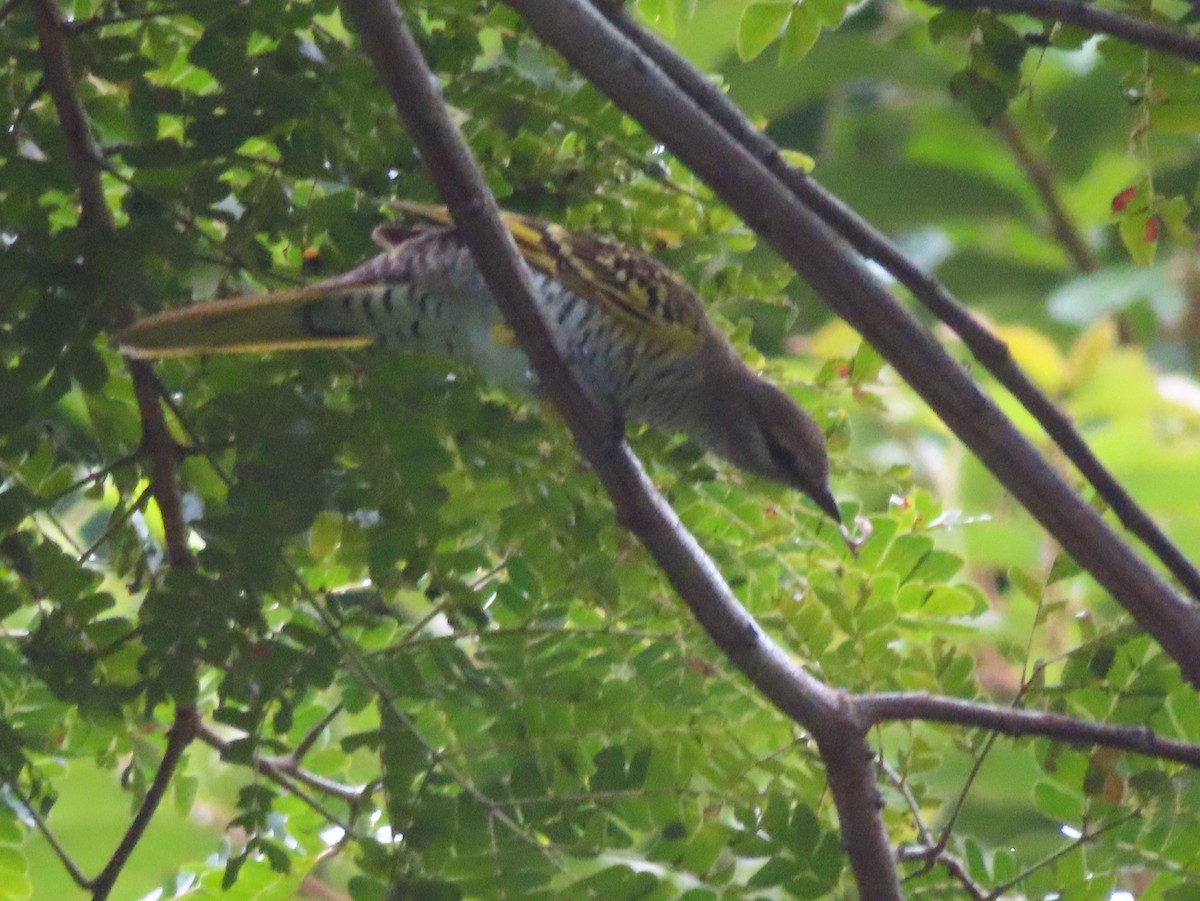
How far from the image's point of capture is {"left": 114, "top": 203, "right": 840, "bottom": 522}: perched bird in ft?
5.59

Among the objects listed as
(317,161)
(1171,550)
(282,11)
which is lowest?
(1171,550)

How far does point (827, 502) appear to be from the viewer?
189 centimetres

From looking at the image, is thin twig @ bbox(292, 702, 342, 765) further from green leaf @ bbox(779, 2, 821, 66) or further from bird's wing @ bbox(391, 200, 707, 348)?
green leaf @ bbox(779, 2, 821, 66)

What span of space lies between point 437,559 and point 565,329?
0.62 m

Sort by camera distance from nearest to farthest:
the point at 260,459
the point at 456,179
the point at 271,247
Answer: the point at 456,179, the point at 260,459, the point at 271,247

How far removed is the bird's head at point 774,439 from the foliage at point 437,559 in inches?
1.5

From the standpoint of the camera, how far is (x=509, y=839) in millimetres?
1560

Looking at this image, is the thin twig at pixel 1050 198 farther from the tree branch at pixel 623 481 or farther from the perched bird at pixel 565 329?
the tree branch at pixel 623 481

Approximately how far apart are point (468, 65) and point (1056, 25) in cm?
69

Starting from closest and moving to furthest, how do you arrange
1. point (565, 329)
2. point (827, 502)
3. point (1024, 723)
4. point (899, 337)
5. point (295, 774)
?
point (899, 337), point (1024, 723), point (295, 774), point (827, 502), point (565, 329)

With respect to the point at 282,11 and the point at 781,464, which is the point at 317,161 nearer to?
the point at 282,11

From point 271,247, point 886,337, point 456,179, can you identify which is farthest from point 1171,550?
point 271,247

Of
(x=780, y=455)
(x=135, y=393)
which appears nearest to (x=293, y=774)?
(x=135, y=393)

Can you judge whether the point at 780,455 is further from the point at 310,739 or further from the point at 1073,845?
the point at 310,739
